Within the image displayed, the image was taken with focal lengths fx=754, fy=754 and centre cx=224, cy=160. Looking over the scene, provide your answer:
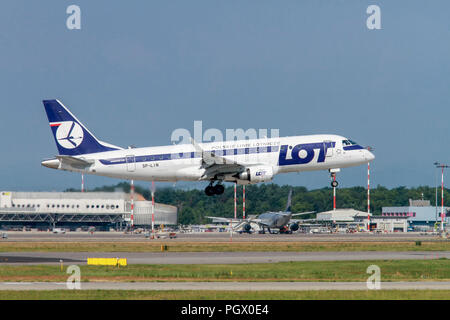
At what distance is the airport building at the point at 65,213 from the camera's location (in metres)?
138

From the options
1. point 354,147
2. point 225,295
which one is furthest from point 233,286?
point 354,147

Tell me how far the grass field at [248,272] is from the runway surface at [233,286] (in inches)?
116

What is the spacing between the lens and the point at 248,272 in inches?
2057

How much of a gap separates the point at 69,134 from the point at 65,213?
239ft

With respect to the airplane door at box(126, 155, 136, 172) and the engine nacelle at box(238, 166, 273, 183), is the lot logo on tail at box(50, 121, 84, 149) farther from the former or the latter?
the engine nacelle at box(238, 166, 273, 183)

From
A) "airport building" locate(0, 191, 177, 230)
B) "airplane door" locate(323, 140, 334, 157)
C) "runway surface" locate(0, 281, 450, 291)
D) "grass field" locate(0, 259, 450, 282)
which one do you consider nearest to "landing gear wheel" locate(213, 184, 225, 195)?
"airplane door" locate(323, 140, 334, 157)

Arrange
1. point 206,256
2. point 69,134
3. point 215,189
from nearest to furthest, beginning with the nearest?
point 206,256 < point 69,134 < point 215,189

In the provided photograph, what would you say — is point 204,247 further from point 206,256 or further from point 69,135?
point 69,135

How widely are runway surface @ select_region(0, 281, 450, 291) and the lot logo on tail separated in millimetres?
37779

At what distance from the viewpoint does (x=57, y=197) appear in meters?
142

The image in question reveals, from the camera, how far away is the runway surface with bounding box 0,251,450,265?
206ft


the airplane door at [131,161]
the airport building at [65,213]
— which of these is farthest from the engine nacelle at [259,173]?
the airport building at [65,213]
